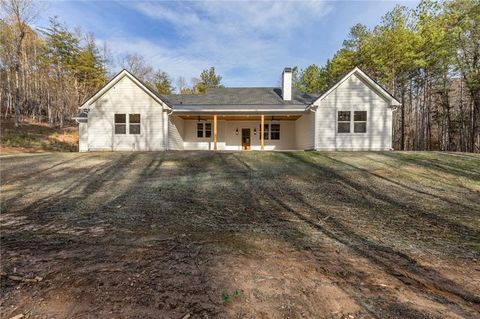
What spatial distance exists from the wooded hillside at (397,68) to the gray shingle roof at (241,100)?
250 inches

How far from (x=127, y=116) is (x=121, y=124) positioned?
2.01 feet

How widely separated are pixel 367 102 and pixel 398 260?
542 inches

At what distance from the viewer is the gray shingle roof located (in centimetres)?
1638

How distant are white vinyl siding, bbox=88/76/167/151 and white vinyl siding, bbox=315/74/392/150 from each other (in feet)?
30.9

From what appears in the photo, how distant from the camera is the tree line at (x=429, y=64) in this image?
22609 millimetres

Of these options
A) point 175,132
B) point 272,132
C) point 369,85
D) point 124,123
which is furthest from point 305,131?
point 124,123

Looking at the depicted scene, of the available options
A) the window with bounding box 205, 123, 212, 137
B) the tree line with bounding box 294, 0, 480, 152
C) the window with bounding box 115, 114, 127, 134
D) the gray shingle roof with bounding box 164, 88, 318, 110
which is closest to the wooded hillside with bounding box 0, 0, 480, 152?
the tree line with bounding box 294, 0, 480, 152

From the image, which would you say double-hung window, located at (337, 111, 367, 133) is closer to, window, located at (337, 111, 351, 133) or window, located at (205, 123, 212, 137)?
window, located at (337, 111, 351, 133)

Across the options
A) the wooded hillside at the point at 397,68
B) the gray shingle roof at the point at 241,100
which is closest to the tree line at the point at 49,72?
the wooded hillside at the point at 397,68

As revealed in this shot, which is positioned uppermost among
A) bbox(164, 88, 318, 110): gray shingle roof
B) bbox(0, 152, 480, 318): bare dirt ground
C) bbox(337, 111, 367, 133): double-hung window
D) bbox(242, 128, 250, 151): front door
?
bbox(164, 88, 318, 110): gray shingle roof

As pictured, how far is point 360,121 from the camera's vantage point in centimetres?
1546

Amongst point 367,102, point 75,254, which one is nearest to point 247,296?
point 75,254

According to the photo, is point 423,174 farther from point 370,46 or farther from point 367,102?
point 370,46

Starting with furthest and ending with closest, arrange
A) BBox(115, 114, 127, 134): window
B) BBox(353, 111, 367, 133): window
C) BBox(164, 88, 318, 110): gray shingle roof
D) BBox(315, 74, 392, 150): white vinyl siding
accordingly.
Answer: BBox(164, 88, 318, 110): gray shingle roof, BBox(115, 114, 127, 134): window, BBox(353, 111, 367, 133): window, BBox(315, 74, 392, 150): white vinyl siding
